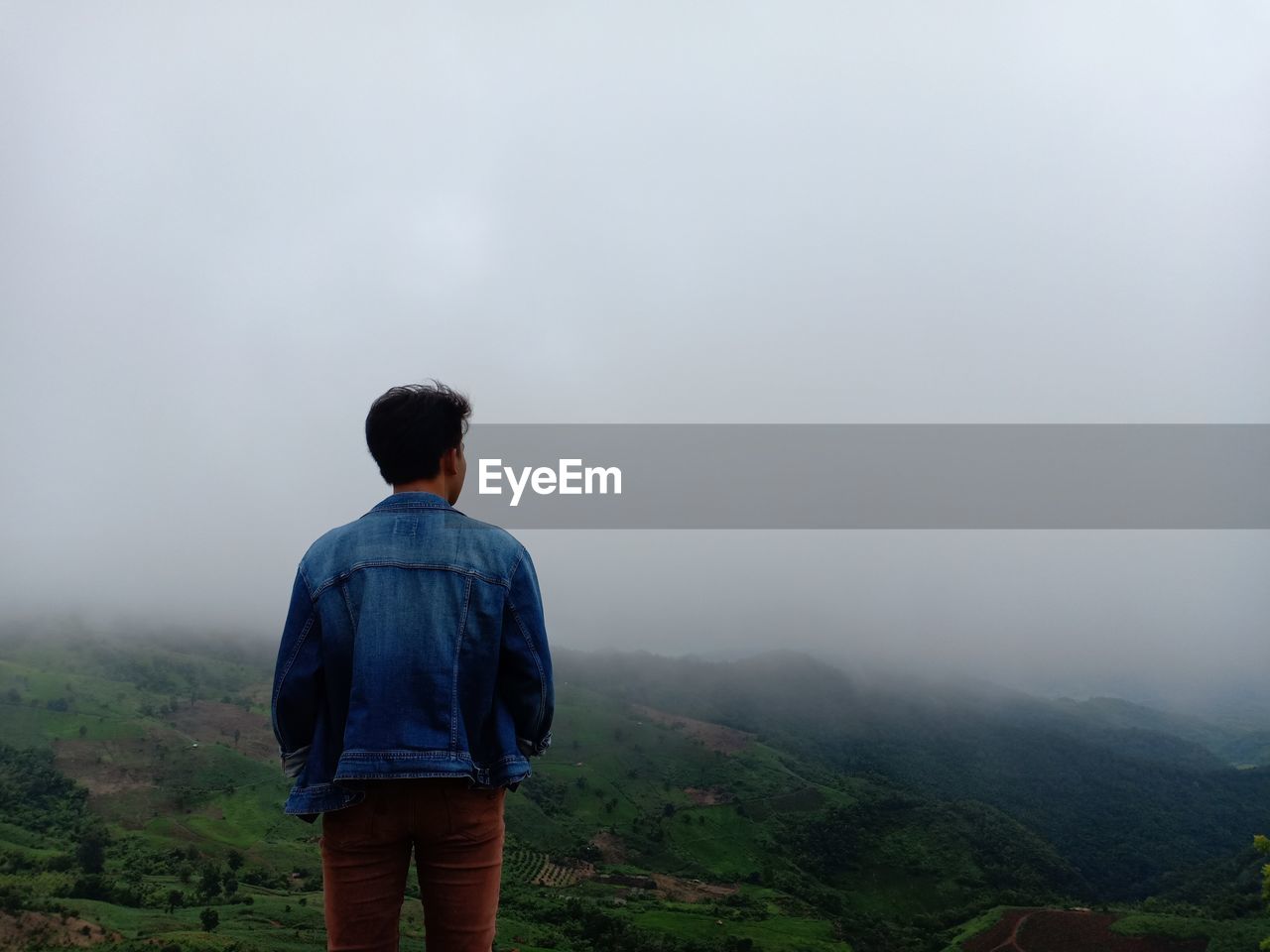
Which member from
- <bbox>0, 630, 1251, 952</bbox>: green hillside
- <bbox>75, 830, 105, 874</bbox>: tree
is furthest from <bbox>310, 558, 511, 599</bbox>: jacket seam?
<bbox>75, 830, 105, 874</bbox>: tree

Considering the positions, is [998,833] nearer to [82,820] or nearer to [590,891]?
[590,891]

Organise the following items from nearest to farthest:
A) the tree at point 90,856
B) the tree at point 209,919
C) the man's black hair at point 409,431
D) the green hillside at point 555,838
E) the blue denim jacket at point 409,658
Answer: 1. the blue denim jacket at point 409,658
2. the man's black hair at point 409,431
3. the tree at point 209,919
4. the green hillside at point 555,838
5. the tree at point 90,856

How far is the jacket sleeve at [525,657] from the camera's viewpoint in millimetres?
2996

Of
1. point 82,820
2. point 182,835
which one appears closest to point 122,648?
point 82,820

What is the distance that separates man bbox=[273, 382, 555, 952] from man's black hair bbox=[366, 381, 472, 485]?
0.63ft

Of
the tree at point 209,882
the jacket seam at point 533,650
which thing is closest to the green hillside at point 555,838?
the tree at point 209,882

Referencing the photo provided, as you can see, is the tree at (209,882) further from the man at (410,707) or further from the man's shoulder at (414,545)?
the man's shoulder at (414,545)

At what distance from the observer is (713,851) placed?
361ft

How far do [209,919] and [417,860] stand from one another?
66507mm

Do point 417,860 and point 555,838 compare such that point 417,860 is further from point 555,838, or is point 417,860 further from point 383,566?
point 555,838

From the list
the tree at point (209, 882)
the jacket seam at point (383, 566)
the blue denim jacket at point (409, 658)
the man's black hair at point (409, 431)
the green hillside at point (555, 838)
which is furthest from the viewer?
the tree at point (209, 882)

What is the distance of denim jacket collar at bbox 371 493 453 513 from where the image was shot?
3098 millimetres

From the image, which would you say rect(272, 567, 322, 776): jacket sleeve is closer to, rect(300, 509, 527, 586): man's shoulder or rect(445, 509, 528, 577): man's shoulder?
rect(300, 509, 527, 586): man's shoulder

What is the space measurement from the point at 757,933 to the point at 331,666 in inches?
3312
